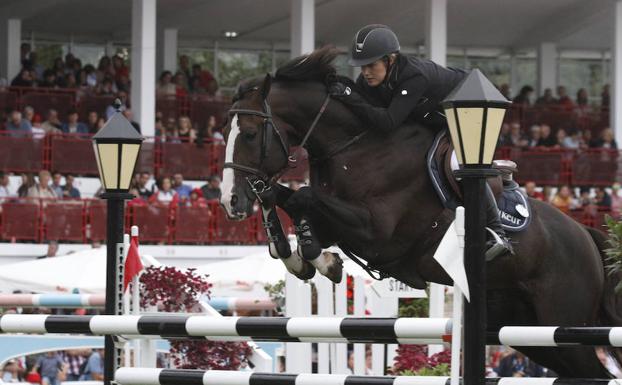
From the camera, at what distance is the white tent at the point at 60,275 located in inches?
621

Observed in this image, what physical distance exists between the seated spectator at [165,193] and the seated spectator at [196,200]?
23 cm

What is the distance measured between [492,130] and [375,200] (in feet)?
5.28

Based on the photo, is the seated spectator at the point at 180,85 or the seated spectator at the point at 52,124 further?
the seated spectator at the point at 180,85

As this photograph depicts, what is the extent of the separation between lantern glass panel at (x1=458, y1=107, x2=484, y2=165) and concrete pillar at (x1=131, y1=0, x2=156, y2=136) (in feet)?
59.0

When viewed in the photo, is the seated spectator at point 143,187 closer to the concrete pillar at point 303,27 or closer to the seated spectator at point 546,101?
the concrete pillar at point 303,27

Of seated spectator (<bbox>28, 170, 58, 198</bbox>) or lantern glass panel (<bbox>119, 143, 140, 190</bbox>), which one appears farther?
seated spectator (<bbox>28, 170, 58, 198</bbox>)

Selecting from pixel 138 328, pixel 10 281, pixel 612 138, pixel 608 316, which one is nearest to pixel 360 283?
pixel 608 316

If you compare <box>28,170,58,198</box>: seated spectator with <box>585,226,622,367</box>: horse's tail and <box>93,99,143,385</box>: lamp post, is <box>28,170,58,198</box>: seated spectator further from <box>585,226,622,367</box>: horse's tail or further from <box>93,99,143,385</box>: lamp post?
<box>585,226,622,367</box>: horse's tail

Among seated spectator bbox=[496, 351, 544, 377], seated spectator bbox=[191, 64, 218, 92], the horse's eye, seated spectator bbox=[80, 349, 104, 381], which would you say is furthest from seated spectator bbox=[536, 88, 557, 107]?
the horse's eye

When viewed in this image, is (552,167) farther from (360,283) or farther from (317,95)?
(317,95)

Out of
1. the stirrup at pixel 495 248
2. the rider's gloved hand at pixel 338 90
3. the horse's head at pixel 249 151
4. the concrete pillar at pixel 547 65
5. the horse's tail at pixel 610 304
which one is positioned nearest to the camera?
the stirrup at pixel 495 248

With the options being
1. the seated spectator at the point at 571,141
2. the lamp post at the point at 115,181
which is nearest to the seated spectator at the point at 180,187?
the seated spectator at the point at 571,141

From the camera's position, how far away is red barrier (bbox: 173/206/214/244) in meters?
21.0

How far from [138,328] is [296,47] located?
1922cm
